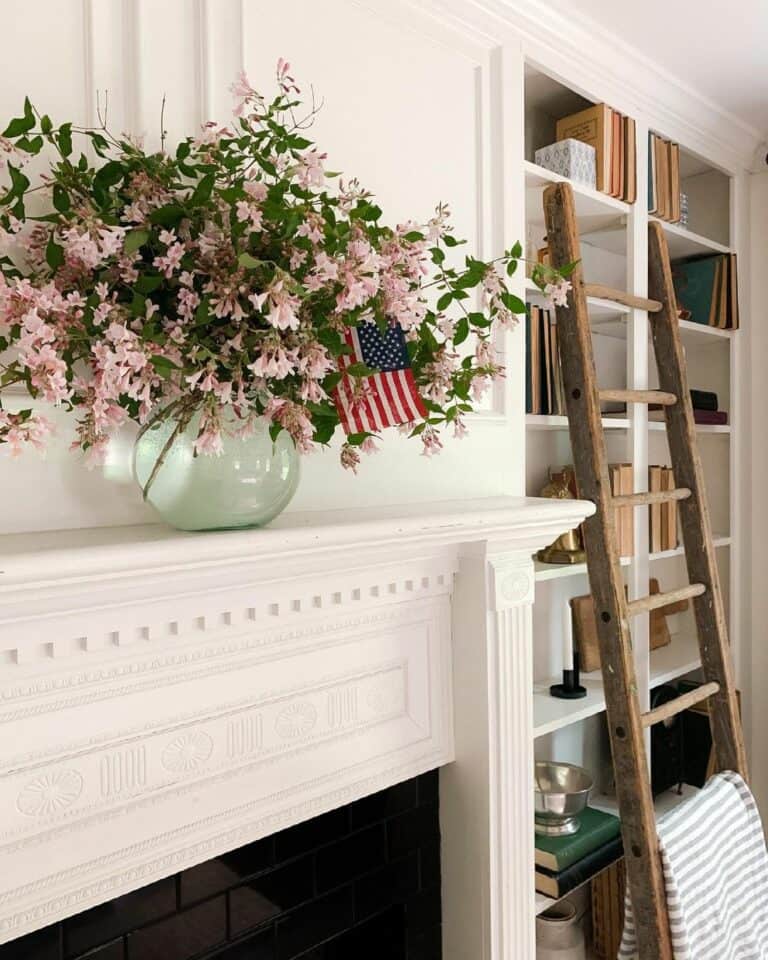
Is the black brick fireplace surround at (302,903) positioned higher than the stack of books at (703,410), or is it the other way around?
the stack of books at (703,410)

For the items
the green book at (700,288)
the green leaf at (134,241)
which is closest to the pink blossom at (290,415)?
the green leaf at (134,241)

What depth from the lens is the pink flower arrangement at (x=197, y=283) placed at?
91 cm

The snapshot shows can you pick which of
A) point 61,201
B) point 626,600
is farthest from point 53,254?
point 626,600

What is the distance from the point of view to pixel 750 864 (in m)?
1.95

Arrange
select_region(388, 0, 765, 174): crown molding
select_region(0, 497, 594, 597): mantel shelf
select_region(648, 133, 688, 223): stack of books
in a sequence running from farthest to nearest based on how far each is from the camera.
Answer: select_region(648, 133, 688, 223): stack of books → select_region(388, 0, 765, 174): crown molding → select_region(0, 497, 594, 597): mantel shelf

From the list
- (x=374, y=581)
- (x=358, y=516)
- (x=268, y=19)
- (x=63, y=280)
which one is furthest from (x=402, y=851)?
(x=268, y=19)

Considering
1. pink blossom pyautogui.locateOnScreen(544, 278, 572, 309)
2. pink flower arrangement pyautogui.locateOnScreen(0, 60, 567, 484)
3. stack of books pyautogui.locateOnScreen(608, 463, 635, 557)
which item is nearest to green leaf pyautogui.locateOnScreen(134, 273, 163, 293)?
pink flower arrangement pyautogui.locateOnScreen(0, 60, 567, 484)

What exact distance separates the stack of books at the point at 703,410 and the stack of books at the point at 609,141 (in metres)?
0.68

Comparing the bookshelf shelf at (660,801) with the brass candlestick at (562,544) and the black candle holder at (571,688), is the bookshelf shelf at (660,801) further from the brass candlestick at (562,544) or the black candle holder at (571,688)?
the brass candlestick at (562,544)

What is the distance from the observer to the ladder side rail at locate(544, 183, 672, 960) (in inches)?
69.6

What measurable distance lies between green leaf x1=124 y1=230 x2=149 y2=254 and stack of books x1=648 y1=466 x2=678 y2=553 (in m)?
1.80

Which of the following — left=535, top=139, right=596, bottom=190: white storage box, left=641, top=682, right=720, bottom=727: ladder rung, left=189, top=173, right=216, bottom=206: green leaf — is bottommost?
left=641, top=682, right=720, bottom=727: ladder rung

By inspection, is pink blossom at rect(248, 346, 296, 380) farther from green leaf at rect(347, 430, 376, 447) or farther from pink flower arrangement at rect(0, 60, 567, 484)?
green leaf at rect(347, 430, 376, 447)

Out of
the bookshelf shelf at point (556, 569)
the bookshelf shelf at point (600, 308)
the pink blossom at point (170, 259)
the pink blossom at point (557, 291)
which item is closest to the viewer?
the pink blossom at point (170, 259)
